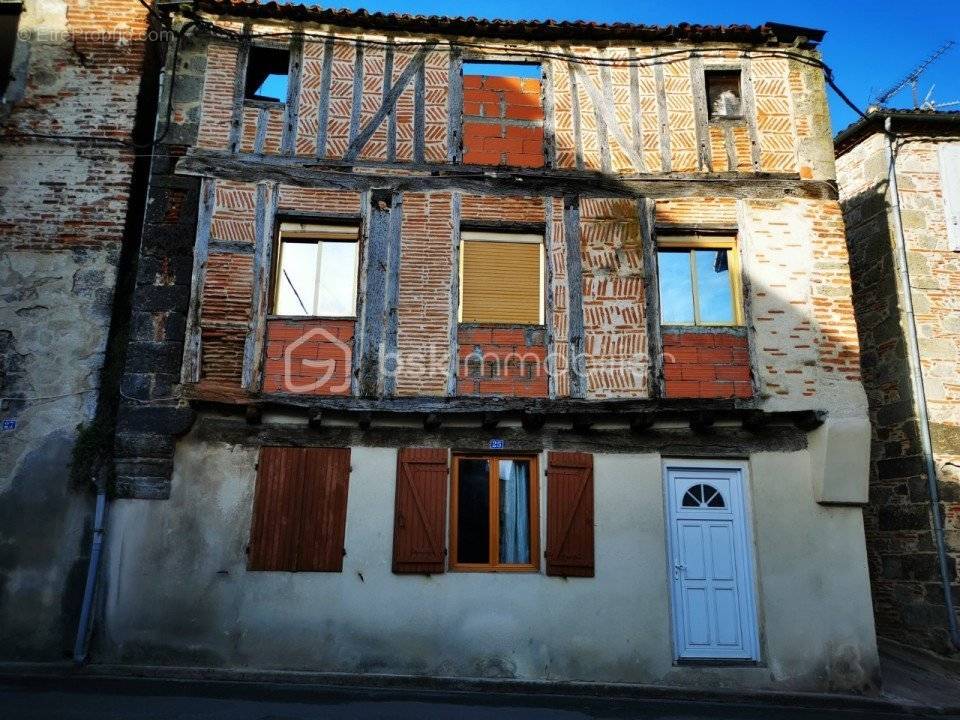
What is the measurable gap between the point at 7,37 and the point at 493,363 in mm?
7736

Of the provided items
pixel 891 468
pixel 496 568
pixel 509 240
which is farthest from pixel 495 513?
pixel 891 468

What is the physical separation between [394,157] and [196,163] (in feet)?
7.69

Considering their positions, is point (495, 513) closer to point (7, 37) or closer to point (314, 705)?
point (314, 705)

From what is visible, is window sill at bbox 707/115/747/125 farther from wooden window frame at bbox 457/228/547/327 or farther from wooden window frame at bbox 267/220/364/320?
wooden window frame at bbox 267/220/364/320

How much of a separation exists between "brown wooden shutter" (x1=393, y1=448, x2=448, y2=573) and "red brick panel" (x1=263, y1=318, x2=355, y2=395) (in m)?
1.13

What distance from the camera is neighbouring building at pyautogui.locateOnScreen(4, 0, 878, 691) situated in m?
7.80

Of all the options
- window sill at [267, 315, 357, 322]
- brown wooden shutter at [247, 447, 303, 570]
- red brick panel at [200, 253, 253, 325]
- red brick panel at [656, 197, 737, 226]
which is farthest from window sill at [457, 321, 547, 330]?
red brick panel at [200, 253, 253, 325]

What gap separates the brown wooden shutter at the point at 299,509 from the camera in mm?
7867

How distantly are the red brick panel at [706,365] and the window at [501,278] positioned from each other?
1.59 metres

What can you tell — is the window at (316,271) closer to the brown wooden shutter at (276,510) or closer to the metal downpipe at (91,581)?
the brown wooden shutter at (276,510)

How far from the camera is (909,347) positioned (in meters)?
9.70

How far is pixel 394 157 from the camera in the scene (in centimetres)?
923

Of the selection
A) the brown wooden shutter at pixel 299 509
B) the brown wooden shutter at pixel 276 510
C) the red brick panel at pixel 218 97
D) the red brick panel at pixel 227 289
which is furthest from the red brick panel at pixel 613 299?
the red brick panel at pixel 218 97

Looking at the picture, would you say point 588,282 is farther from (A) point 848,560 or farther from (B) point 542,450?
(A) point 848,560
